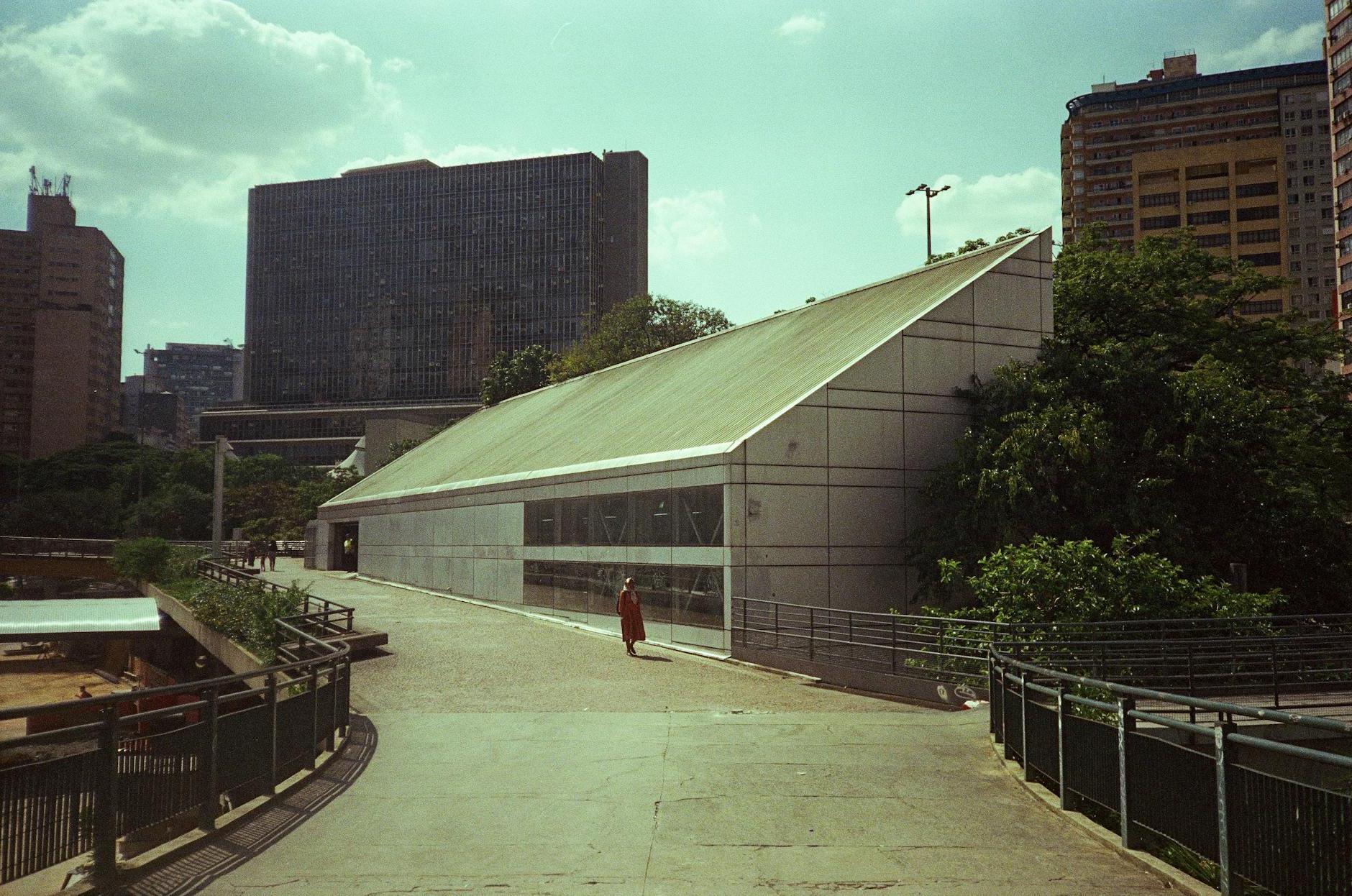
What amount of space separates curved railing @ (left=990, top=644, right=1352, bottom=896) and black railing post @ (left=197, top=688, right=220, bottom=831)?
7704 mm

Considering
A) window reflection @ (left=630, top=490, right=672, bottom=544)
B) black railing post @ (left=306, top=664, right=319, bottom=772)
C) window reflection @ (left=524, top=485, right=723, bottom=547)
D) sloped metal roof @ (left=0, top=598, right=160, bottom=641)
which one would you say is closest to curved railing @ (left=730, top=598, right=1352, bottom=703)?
window reflection @ (left=524, top=485, right=723, bottom=547)

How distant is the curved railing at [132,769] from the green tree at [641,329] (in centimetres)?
6805

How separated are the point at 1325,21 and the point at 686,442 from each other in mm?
93287

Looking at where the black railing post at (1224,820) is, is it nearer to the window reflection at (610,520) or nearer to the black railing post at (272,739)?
the black railing post at (272,739)

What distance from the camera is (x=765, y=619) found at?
2412 centimetres

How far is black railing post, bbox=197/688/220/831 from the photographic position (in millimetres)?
9438

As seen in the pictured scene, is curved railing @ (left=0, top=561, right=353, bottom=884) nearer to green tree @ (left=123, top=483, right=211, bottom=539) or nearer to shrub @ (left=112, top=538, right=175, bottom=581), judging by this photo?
shrub @ (left=112, top=538, right=175, bottom=581)

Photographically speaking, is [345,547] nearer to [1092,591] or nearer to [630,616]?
[630,616]

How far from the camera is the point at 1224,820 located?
7504 millimetres

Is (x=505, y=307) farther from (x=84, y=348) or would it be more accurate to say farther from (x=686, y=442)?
(x=686, y=442)

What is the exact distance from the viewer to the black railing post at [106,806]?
26.1ft

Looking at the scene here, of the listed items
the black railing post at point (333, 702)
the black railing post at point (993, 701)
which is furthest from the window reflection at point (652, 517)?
the black railing post at point (333, 702)

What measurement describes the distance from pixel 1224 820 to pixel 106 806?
800 centimetres

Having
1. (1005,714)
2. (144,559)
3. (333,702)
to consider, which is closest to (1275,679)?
(1005,714)
